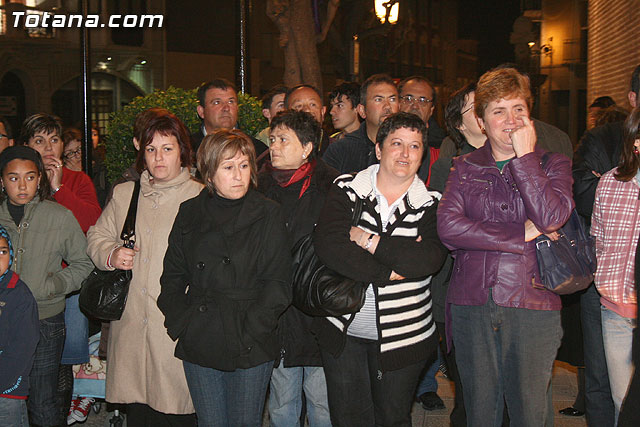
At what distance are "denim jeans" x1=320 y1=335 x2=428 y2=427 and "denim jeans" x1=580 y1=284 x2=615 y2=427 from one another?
1336mm

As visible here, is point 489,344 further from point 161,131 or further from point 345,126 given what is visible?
point 345,126

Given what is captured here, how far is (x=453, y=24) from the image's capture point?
6906 centimetres

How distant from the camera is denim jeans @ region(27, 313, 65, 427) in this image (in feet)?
16.8

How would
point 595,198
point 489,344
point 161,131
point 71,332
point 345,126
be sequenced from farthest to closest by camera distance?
point 345,126 < point 71,332 < point 161,131 < point 595,198 < point 489,344

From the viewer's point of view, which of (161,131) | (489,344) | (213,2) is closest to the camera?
(489,344)

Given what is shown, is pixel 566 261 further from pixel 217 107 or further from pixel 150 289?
pixel 217 107

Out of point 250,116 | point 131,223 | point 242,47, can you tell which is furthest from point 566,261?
point 242,47

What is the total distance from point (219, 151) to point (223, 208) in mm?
329

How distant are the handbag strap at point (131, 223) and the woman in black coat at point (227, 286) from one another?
553 mm

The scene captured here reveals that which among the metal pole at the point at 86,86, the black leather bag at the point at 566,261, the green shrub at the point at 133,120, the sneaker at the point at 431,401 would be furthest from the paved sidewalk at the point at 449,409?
the metal pole at the point at 86,86

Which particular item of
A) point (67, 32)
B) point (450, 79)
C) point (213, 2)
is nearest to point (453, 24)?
point (450, 79)

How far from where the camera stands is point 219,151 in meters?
4.31

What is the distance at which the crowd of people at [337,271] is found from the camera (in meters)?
4.11

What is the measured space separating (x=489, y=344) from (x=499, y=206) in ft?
2.51
